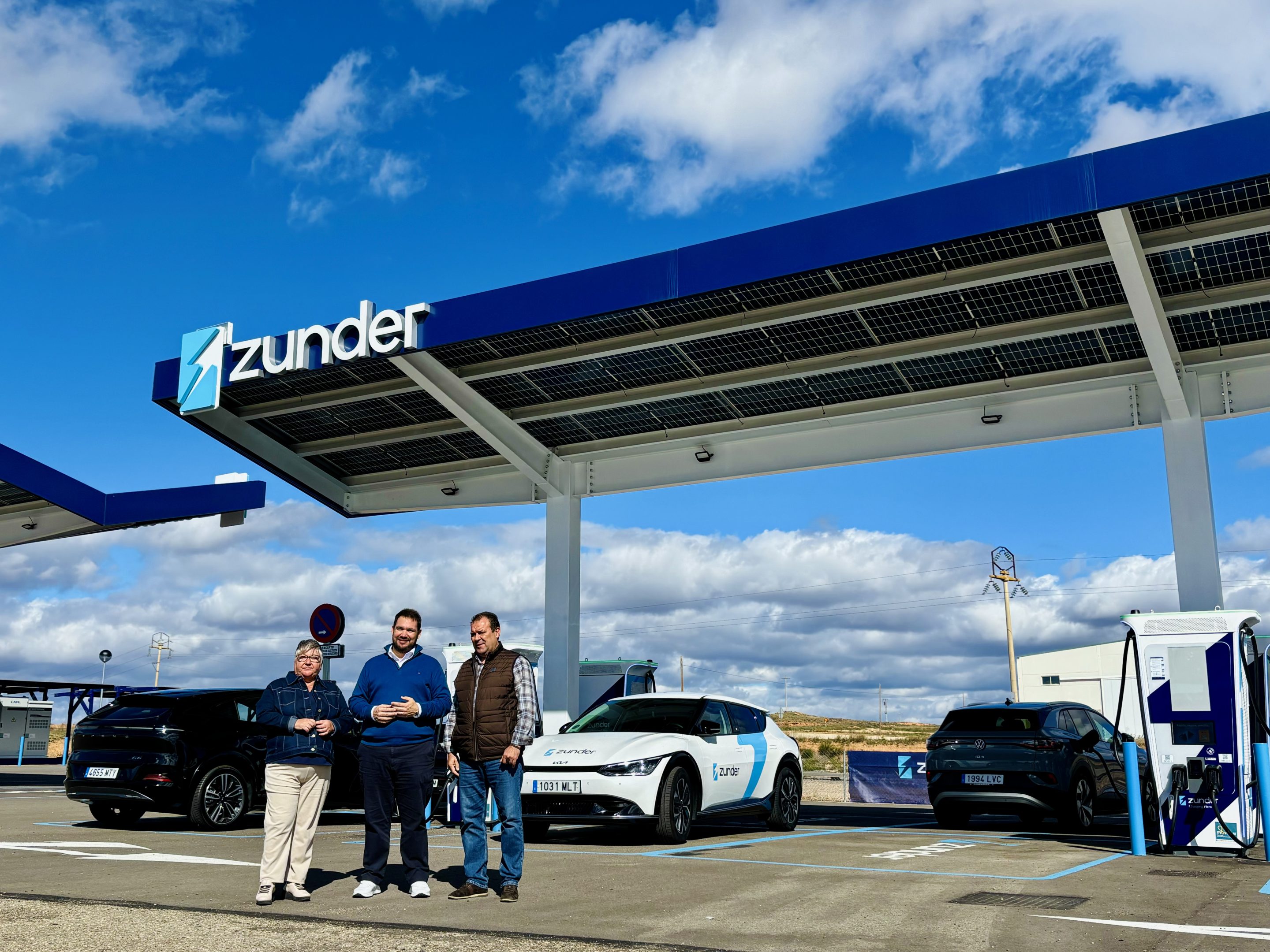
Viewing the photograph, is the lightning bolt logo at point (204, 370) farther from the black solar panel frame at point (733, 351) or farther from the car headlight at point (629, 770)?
the car headlight at point (629, 770)

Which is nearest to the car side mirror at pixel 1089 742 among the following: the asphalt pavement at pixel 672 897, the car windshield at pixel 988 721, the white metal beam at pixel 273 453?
the car windshield at pixel 988 721

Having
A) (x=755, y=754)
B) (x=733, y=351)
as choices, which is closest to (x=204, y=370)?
(x=733, y=351)

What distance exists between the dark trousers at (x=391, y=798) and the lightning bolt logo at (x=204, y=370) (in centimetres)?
1119

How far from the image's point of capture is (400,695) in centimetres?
697

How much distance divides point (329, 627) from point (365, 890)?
7959mm

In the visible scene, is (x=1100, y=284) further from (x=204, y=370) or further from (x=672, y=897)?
(x=204, y=370)

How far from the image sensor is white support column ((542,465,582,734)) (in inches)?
736

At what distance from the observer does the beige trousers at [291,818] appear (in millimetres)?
6617

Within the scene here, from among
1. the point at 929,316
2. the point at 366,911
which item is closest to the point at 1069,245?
the point at 929,316

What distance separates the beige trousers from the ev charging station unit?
744cm

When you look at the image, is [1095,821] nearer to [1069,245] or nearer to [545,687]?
[1069,245]

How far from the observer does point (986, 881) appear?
7672 mm

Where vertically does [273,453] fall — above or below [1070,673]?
above

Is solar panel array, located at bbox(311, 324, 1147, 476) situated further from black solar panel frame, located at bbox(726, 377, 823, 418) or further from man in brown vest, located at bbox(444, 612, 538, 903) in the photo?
man in brown vest, located at bbox(444, 612, 538, 903)
